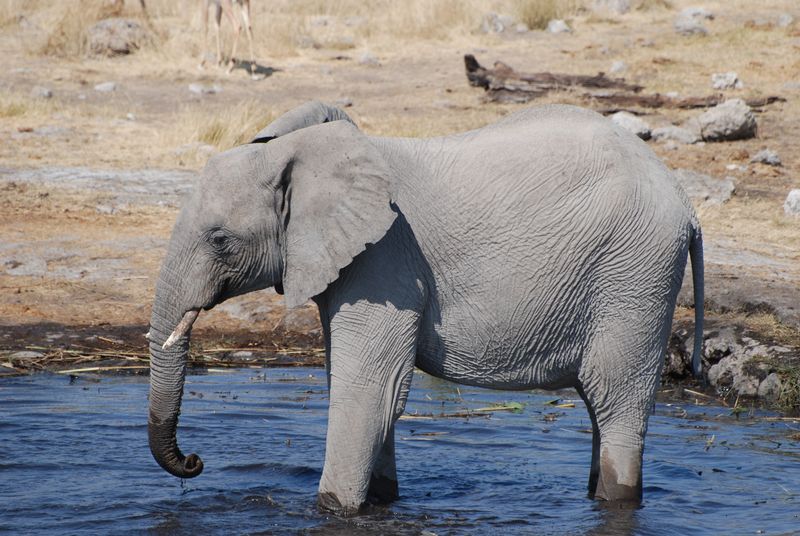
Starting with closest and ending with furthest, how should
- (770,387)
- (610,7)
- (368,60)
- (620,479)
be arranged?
(620,479) → (770,387) → (368,60) → (610,7)

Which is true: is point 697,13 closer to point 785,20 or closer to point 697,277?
point 785,20

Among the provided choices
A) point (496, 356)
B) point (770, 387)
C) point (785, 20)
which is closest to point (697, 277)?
point (496, 356)

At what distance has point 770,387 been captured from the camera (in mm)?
7488

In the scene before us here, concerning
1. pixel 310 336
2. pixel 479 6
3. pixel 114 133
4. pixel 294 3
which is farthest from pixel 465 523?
pixel 294 3

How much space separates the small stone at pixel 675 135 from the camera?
14.2 meters

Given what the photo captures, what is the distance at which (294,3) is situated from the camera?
2659 centimetres

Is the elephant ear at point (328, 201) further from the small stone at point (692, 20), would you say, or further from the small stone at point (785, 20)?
the small stone at point (785, 20)

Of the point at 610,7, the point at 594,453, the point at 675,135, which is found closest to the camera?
the point at 594,453

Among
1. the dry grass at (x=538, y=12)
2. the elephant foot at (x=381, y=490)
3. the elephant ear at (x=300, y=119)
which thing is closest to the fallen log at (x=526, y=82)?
the dry grass at (x=538, y=12)

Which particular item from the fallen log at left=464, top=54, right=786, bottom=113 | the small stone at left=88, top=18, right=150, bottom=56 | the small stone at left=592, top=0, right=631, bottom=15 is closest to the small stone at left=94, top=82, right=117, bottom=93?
the small stone at left=88, top=18, right=150, bottom=56

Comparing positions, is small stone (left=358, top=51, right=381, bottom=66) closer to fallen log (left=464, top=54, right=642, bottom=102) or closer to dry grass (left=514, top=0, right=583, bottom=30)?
fallen log (left=464, top=54, right=642, bottom=102)

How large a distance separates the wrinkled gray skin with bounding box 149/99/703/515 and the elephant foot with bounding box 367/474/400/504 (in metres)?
0.60

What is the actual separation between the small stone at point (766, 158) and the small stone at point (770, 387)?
6.45 m

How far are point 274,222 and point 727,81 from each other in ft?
44.1
